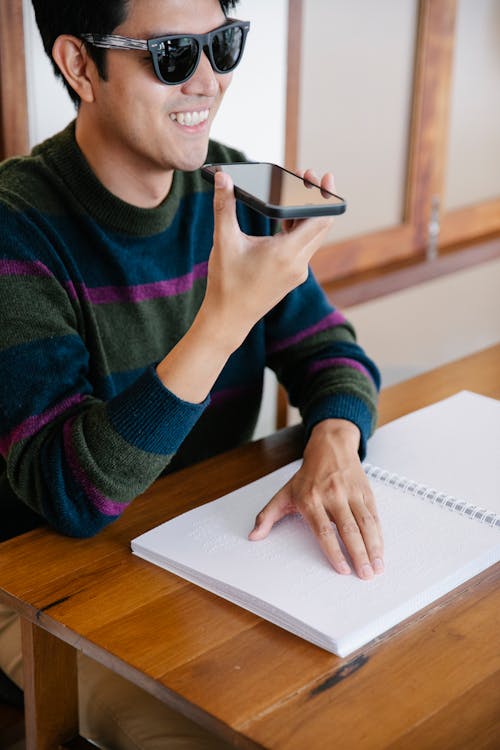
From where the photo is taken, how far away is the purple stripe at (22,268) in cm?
114

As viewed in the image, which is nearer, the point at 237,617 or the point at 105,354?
the point at 237,617

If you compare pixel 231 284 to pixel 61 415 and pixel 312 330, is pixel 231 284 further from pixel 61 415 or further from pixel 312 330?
pixel 312 330

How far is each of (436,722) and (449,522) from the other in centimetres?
30

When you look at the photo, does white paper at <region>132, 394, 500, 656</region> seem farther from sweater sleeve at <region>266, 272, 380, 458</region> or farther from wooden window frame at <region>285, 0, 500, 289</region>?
wooden window frame at <region>285, 0, 500, 289</region>

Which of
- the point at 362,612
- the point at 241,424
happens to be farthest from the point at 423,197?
the point at 362,612

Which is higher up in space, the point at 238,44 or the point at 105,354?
the point at 238,44

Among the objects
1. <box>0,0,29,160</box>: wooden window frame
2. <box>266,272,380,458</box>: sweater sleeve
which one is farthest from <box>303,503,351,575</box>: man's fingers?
<box>0,0,29,160</box>: wooden window frame

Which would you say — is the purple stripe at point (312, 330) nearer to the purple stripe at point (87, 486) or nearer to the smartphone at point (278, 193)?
the smartphone at point (278, 193)

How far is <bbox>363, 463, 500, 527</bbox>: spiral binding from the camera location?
41.5 inches

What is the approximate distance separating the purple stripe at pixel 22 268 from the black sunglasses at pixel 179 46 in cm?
26

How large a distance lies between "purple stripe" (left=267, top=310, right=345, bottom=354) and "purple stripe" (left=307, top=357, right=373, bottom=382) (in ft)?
0.18

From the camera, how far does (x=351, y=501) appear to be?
1.06m

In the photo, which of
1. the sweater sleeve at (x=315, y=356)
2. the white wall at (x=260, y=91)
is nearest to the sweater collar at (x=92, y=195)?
the sweater sleeve at (x=315, y=356)

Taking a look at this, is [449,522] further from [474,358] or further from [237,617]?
[474,358]
